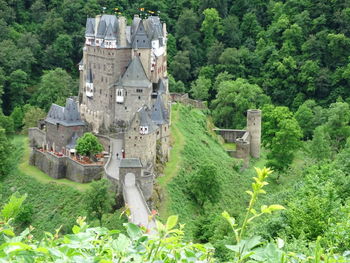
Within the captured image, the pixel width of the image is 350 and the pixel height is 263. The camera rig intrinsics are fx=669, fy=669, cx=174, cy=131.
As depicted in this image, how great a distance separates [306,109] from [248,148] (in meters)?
13.0

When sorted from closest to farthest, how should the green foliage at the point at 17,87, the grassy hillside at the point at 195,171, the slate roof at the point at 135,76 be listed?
the grassy hillside at the point at 195,171 < the slate roof at the point at 135,76 < the green foliage at the point at 17,87

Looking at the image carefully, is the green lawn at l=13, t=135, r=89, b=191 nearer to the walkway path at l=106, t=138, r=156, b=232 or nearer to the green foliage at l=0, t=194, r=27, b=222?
the walkway path at l=106, t=138, r=156, b=232

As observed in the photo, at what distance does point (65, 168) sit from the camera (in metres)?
50.5

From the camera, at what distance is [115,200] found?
4425cm

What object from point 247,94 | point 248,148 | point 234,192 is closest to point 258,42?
point 247,94

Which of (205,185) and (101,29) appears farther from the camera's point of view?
(101,29)

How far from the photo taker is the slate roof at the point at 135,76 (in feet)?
164

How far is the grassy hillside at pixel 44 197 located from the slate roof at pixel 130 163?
13.0 ft

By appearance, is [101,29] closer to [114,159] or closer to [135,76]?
[135,76]

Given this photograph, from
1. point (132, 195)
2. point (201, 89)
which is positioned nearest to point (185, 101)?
point (201, 89)

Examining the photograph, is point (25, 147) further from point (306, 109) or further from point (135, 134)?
point (306, 109)

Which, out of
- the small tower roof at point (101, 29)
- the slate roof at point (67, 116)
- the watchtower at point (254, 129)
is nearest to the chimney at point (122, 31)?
the small tower roof at point (101, 29)

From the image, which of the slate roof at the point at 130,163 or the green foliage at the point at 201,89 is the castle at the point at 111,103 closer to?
the slate roof at the point at 130,163

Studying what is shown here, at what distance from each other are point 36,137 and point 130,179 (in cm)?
1540
